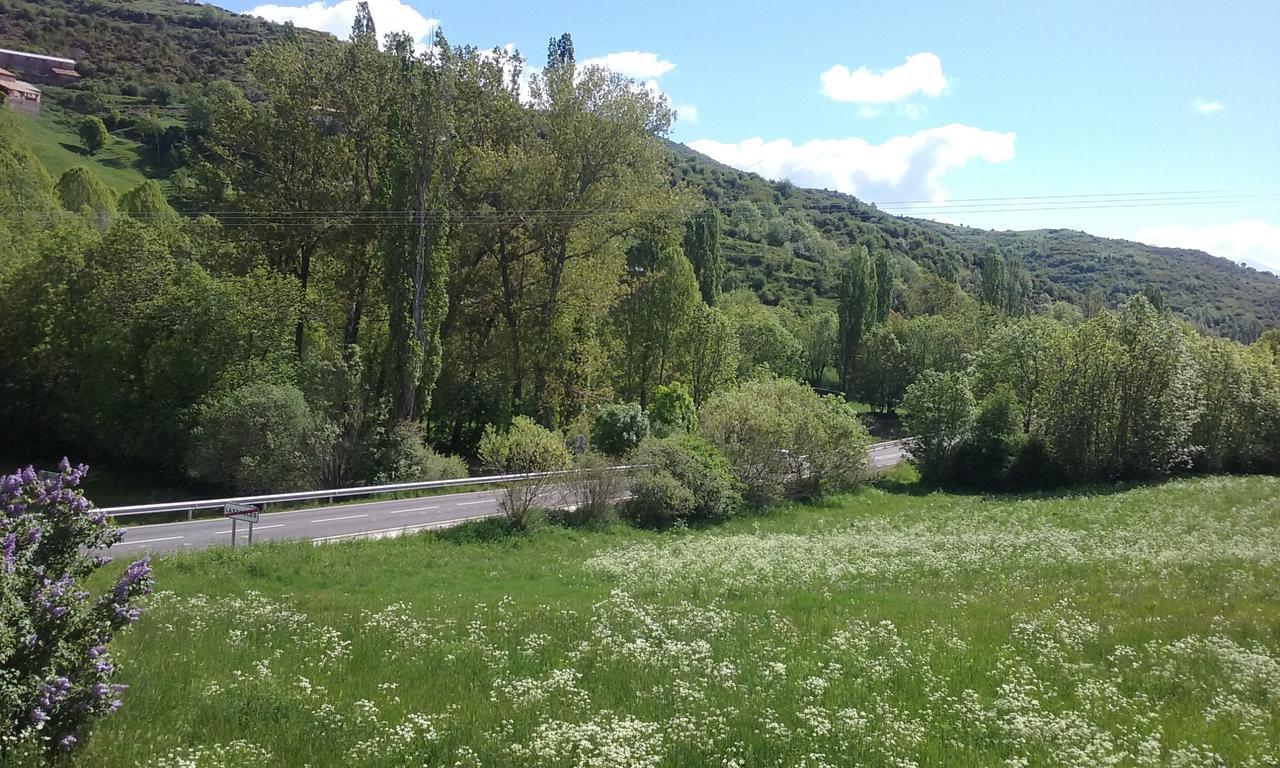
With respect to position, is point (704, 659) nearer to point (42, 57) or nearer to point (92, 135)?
point (92, 135)

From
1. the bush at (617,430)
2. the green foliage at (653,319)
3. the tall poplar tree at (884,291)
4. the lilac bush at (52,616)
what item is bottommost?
the bush at (617,430)

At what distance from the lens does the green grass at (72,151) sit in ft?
312

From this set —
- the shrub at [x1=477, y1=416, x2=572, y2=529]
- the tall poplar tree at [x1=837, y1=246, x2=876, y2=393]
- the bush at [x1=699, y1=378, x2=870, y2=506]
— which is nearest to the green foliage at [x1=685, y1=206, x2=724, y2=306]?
the tall poplar tree at [x1=837, y1=246, x2=876, y2=393]

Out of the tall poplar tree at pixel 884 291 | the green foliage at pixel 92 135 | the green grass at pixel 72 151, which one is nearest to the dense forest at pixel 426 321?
the tall poplar tree at pixel 884 291

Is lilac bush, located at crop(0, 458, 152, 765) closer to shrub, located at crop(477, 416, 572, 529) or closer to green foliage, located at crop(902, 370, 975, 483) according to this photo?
shrub, located at crop(477, 416, 572, 529)

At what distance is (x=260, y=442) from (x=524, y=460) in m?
11.2

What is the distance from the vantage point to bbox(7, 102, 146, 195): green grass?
9512 cm

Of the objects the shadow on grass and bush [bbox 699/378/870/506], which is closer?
bush [bbox 699/378/870/506]

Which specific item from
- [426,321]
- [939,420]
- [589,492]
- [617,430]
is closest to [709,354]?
[939,420]

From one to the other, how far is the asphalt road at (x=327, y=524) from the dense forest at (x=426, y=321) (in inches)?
114

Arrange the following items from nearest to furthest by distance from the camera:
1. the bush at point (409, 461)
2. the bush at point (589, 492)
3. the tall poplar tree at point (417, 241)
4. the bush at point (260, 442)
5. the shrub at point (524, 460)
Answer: the shrub at point (524, 460) → the bush at point (589, 492) → the bush at point (260, 442) → the bush at point (409, 461) → the tall poplar tree at point (417, 241)

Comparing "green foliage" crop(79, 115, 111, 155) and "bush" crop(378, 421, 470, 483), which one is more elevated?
"green foliage" crop(79, 115, 111, 155)

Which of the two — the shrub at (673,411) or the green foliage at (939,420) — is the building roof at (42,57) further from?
the green foliage at (939,420)

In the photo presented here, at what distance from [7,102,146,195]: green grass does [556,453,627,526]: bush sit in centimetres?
9770
